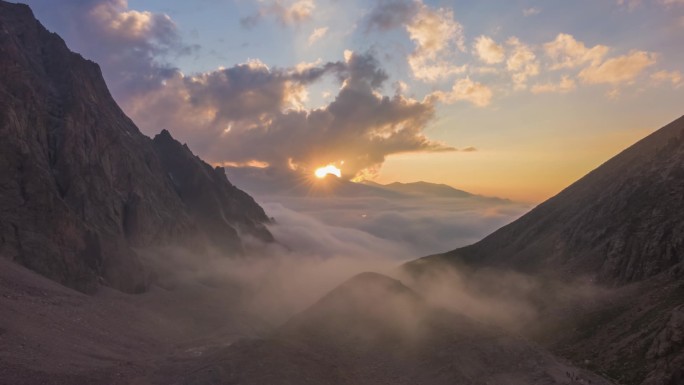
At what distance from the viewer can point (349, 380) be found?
51250mm

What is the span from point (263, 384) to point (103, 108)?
133028 millimetres

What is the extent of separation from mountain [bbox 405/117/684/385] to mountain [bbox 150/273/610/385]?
810cm

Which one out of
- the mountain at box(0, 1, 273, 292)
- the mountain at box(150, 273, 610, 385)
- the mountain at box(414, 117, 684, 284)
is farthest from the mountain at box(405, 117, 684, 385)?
the mountain at box(0, 1, 273, 292)

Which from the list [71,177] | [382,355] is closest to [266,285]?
[71,177]

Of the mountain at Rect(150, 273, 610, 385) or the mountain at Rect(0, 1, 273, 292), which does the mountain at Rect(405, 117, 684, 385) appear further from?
the mountain at Rect(0, 1, 273, 292)

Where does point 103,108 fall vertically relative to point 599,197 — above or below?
above

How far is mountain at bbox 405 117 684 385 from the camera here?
5119 centimetres

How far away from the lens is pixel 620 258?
78375 mm

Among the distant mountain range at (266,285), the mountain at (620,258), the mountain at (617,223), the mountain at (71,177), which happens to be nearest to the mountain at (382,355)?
the distant mountain range at (266,285)

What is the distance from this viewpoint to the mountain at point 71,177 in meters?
92.5

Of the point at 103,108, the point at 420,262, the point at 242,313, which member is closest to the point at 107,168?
the point at 103,108

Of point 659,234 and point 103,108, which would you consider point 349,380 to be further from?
point 103,108

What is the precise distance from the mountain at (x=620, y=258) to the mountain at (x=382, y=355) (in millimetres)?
8096

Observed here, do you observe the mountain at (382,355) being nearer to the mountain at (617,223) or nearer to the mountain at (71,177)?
the mountain at (617,223)
